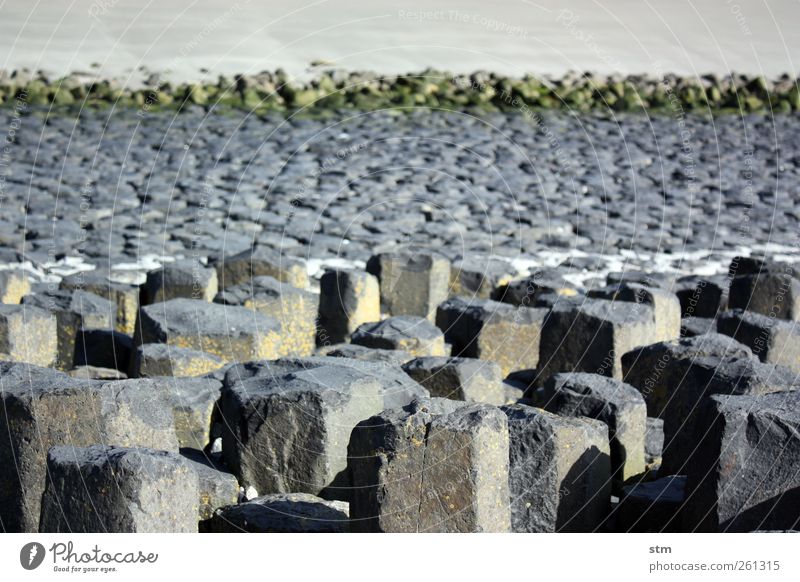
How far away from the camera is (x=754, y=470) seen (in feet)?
18.0

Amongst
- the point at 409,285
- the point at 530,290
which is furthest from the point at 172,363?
the point at 530,290

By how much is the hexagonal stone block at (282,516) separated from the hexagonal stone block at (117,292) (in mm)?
4240

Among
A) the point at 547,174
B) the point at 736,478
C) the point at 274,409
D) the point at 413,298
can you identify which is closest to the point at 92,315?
→ the point at 413,298

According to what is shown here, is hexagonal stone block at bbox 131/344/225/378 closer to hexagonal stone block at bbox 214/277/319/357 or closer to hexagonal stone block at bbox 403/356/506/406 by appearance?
hexagonal stone block at bbox 403/356/506/406

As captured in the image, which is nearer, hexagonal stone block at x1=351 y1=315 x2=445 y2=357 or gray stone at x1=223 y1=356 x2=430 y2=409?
gray stone at x1=223 y1=356 x2=430 y2=409

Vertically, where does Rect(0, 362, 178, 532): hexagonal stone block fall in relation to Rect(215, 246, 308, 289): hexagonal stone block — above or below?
below

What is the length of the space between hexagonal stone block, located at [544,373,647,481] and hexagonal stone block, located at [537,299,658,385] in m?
1.67

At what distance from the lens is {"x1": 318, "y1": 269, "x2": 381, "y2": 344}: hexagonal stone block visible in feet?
32.9

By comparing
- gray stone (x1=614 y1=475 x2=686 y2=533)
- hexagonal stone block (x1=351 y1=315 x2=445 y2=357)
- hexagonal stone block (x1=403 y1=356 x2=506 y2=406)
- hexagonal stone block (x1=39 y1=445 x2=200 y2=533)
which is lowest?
gray stone (x1=614 y1=475 x2=686 y2=533)

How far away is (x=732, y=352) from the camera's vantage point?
26.4 ft

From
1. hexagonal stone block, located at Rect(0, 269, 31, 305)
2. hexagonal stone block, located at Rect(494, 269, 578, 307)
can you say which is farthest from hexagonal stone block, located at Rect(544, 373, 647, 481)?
hexagonal stone block, located at Rect(0, 269, 31, 305)

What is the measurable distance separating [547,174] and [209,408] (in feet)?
39.6

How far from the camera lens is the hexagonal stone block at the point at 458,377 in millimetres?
7480
